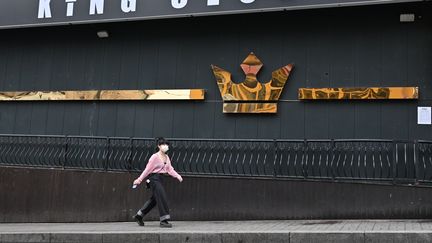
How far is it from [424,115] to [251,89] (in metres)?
3.80

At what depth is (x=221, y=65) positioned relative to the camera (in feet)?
40.1

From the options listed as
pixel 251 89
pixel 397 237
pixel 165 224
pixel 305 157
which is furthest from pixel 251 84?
pixel 397 237

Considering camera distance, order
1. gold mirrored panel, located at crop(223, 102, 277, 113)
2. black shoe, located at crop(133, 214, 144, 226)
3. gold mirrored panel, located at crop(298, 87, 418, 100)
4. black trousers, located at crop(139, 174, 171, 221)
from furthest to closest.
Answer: gold mirrored panel, located at crop(223, 102, 277, 113) → gold mirrored panel, located at crop(298, 87, 418, 100) → black shoe, located at crop(133, 214, 144, 226) → black trousers, located at crop(139, 174, 171, 221)

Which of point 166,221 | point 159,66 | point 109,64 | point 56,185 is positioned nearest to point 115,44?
point 109,64

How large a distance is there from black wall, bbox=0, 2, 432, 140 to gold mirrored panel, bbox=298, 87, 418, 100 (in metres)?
0.17

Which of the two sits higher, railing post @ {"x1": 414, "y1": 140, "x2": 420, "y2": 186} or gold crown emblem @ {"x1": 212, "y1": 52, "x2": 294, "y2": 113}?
gold crown emblem @ {"x1": 212, "y1": 52, "x2": 294, "y2": 113}

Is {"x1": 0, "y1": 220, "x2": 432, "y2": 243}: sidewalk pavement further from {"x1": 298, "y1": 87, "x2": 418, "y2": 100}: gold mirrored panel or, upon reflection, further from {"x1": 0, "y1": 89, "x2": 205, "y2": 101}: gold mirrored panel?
{"x1": 0, "y1": 89, "x2": 205, "y2": 101}: gold mirrored panel

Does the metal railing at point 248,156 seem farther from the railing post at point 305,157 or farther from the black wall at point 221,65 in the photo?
the black wall at point 221,65

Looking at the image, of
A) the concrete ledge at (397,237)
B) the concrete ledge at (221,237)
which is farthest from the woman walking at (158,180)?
the concrete ledge at (397,237)

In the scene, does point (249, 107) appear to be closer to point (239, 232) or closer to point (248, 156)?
point (248, 156)

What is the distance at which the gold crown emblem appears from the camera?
11.6 metres

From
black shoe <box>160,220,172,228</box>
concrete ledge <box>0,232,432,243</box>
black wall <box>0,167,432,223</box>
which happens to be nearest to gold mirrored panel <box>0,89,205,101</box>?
black wall <box>0,167,432,223</box>

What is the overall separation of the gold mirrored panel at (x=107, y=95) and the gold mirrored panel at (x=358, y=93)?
2.57 m

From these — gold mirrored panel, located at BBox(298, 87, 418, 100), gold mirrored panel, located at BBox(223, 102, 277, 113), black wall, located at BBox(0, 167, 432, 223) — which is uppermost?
gold mirrored panel, located at BBox(298, 87, 418, 100)
